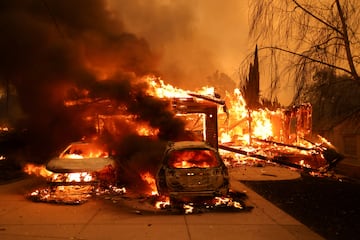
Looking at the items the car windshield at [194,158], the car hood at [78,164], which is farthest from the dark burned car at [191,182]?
the car hood at [78,164]

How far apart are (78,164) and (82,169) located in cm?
30

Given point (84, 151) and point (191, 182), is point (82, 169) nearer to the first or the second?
point (84, 151)

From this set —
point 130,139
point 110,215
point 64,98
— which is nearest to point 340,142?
point 130,139

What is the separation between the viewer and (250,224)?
6.77 metres

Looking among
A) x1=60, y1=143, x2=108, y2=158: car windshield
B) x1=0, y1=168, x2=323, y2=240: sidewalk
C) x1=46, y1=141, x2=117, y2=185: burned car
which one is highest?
x1=60, y1=143, x2=108, y2=158: car windshield

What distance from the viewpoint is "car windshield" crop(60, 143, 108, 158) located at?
10.5 meters

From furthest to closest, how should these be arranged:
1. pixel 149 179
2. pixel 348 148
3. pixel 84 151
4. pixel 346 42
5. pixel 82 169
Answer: pixel 348 148 → pixel 149 179 → pixel 84 151 → pixel 82 169 → pixel 346 42

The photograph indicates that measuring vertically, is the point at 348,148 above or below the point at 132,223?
above

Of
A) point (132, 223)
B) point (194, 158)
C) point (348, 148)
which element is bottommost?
point (132, 223)

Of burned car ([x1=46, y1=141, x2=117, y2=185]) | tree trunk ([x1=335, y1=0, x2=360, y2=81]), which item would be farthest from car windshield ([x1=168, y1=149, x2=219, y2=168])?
tree trunk ([x1=335, y1=0, x2=360, y2=81])

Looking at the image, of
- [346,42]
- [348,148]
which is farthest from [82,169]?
[348,148]

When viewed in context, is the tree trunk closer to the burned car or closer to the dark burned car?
the dark burned car

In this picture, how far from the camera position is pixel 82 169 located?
29.8 feet

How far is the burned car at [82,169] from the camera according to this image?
9.07 metres
